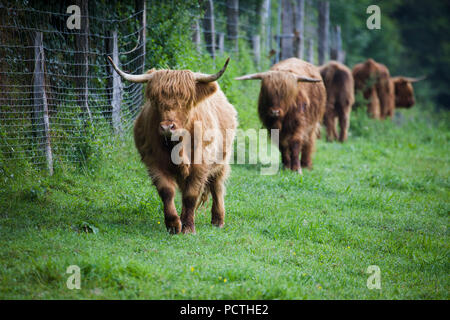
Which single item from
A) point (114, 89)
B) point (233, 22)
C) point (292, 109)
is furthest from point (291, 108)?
point (233, 22)

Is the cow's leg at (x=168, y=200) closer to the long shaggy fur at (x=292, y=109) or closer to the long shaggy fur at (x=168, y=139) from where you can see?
the long shaggy fur at (x=168, y=139)

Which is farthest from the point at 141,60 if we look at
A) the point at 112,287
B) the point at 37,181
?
the point at 112,287

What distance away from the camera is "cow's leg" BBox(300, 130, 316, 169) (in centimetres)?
916

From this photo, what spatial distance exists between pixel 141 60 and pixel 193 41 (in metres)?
2.08

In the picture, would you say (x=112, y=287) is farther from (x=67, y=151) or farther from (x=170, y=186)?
(x=67, y=151)

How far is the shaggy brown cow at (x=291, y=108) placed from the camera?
27.7 ft

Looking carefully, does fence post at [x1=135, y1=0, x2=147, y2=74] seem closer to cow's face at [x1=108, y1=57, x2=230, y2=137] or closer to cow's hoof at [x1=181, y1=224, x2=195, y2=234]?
cow's face at [x1=108, y1=57, x2=230, y2=137]

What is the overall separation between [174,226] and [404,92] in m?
15.3

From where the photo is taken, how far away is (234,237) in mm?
5211

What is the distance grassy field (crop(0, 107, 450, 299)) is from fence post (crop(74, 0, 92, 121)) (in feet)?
2.49

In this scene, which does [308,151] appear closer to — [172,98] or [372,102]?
[172,98]

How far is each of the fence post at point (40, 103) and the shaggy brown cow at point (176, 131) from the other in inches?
54.3

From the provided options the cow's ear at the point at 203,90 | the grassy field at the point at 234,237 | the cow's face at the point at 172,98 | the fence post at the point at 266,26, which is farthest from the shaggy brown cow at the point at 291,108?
the fence post at the point at 266,26

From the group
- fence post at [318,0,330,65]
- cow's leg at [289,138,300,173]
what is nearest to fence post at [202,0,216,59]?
cow's leg at [289,138,300,173]
